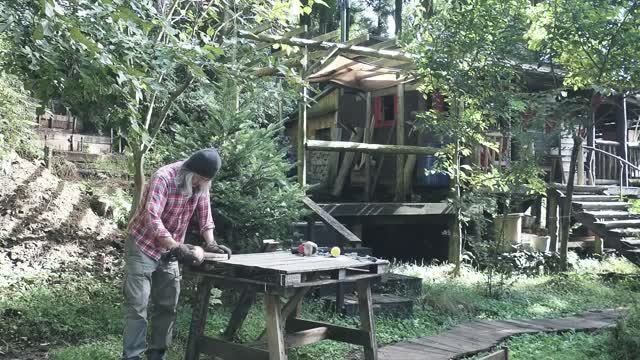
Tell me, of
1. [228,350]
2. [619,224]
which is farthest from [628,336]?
[619,224]

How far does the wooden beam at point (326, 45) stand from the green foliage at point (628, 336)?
16.5ft

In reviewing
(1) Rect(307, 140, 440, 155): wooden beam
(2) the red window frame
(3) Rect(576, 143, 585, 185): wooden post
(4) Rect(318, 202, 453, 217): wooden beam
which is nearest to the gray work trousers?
(1) Rect(307, 140, 440, 155): wooden beam

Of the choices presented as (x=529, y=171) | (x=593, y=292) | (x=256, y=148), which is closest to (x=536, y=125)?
(x=529, y=171)

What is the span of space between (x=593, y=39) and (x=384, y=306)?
548cm

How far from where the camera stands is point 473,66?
9.56 m

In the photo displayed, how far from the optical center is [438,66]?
946 centimetres

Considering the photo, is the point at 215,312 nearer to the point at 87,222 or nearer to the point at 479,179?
the point at 87,222

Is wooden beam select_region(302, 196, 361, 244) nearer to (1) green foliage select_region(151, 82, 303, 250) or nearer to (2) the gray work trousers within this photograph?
(1) green foliage select_region(151, 82, 303, 250)

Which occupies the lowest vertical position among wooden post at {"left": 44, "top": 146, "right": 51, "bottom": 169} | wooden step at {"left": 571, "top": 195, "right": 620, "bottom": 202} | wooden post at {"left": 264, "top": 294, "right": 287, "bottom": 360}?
wooden post at {"left": 264, "top": 294, "right": 287, "bottom": 360}

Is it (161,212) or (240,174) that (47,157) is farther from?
(161,212)

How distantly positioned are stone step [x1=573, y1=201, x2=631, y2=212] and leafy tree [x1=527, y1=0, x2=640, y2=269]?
7.70 ft

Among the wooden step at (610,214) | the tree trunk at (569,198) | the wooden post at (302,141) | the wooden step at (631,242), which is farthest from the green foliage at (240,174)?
the wooden step at (610,214)

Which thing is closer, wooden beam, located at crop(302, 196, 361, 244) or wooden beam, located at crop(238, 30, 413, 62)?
wooden beam, located at crop(302, 196, 361, 244)

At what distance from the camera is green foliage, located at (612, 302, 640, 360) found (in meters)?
5.74
